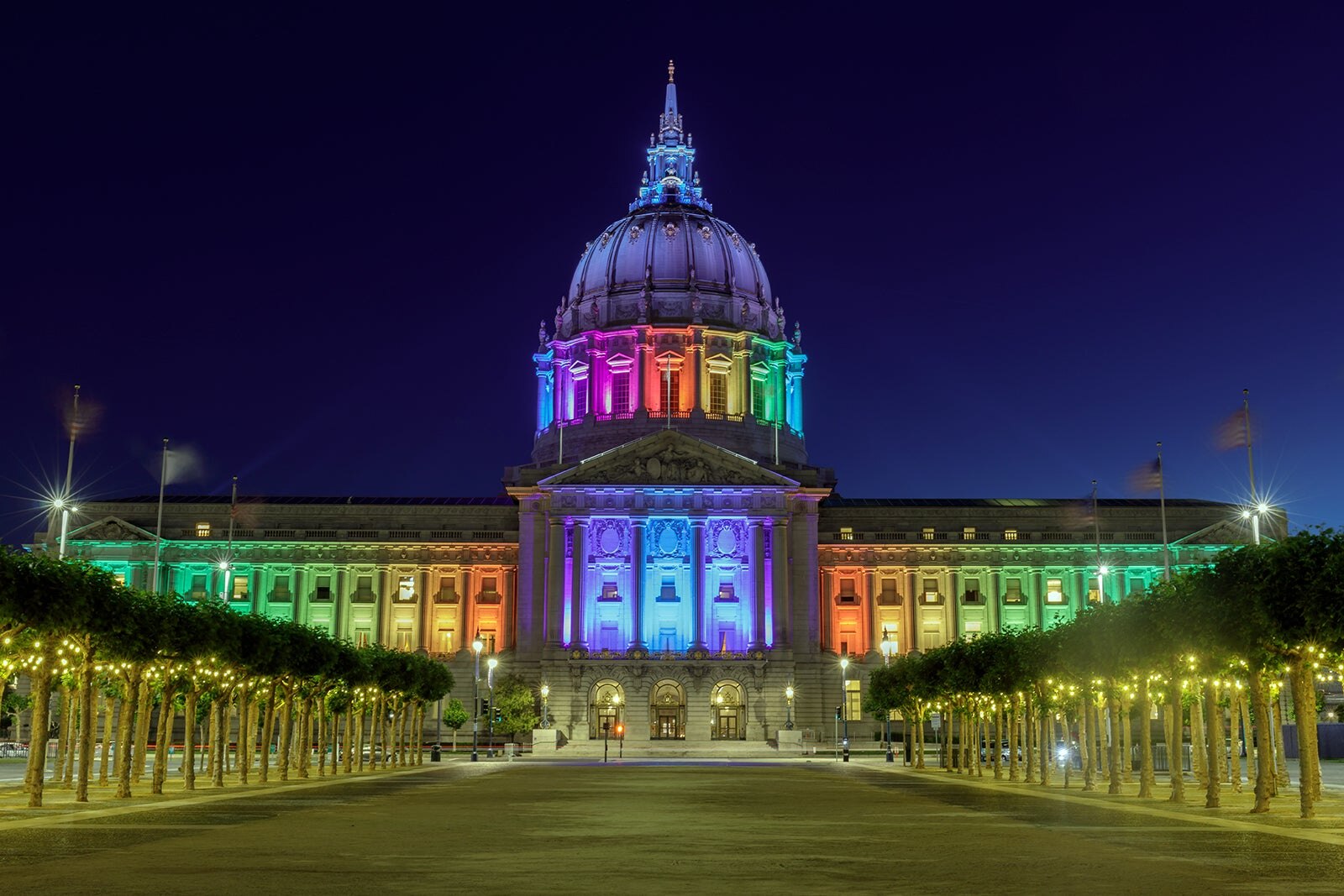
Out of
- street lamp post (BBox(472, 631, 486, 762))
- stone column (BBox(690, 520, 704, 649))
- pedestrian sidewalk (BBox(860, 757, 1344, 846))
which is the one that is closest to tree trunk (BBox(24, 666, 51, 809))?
pedestrian sidewalk (BBox(860, 757, 1344, 846))

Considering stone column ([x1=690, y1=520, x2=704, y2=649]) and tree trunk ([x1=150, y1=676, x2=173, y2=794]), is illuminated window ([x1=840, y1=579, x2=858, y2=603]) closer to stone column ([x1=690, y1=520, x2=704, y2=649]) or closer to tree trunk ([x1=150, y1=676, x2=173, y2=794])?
stone column ([x1=690, y1=520, x2=704, y2=649])

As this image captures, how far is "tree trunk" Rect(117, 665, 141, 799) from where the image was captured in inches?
1965

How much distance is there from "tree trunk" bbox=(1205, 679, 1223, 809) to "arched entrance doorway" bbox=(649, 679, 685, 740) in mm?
82881

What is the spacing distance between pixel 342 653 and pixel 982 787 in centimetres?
3198

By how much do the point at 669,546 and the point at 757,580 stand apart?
8504mm

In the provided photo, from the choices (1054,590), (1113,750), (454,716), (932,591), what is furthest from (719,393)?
(1113,750)

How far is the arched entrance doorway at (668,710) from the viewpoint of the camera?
133m

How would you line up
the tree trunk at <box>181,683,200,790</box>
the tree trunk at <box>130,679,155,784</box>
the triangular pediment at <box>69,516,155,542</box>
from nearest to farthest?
1. the tree trunk at <box>181,683,200,790</box>
2. the tree trunk at <box>130,679,155,784</box>
3. the triangular pediment at <box>69,516,155,542</box>

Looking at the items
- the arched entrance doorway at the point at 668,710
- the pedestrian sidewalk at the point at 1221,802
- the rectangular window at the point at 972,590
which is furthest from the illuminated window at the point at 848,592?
the pedestrian sidewalk at the point at 1221,802

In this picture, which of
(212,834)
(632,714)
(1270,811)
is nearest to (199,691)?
(212,834)

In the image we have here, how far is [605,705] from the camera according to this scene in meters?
134

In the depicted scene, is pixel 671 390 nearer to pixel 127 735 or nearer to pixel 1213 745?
pixel 127 735

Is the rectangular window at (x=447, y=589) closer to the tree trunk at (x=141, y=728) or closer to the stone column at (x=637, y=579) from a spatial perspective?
the stone column at (x=637, y=579)

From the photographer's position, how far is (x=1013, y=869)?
25.8 m
